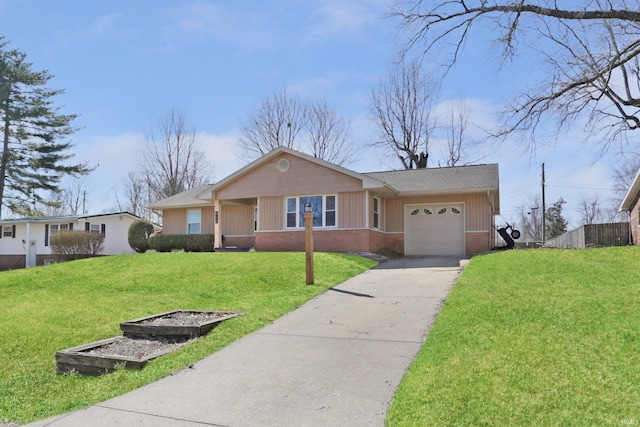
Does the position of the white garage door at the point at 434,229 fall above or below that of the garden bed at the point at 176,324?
above

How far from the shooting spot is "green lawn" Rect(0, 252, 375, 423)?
5.85 m

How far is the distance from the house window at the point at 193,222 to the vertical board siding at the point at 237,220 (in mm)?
1733

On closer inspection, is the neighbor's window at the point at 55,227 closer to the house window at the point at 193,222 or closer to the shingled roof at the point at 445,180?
the house window at the point at 193,222

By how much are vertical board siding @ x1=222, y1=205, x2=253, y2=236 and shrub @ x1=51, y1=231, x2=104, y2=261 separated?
7472mm

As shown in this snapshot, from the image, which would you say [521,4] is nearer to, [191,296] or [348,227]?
[348,227]

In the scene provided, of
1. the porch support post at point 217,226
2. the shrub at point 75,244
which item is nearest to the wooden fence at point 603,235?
the porch support post at point 217,226

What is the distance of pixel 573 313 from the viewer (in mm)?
6512

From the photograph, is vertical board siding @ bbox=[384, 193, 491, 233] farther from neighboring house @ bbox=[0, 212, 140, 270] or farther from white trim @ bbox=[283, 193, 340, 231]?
neighboring house @ bbox=[0, 212, 140, 270]

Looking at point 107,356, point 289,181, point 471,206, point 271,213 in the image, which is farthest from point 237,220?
point 107,356

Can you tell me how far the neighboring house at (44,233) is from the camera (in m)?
28.7

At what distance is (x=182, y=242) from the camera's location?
2280 centimetres

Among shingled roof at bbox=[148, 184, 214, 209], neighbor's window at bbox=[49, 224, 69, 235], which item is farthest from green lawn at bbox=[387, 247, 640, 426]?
neighbor's window at bbox=[49, 224, 69, 235]

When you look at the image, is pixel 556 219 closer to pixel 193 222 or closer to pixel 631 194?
pixel 631 194

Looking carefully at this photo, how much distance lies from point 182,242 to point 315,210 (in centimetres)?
774
